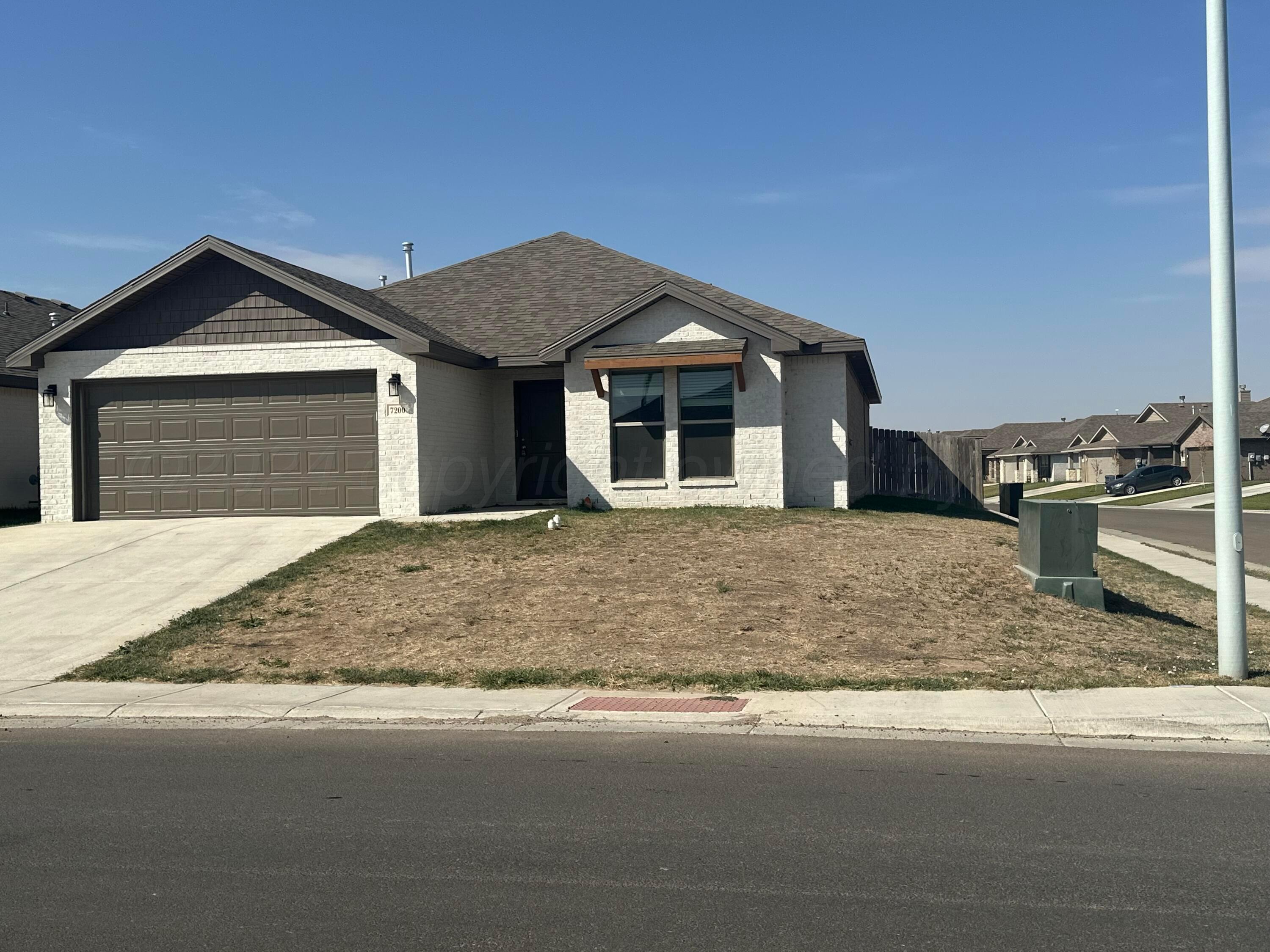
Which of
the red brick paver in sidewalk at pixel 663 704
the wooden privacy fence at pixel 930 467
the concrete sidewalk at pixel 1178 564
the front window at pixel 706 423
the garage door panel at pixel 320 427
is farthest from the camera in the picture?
the wooden privacy fence at pixel 930 467

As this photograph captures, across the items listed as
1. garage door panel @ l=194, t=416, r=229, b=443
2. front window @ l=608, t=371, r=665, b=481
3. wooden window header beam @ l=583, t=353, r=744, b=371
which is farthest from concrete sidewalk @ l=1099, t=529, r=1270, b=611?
garage door panel @ l=194, t=416, r=229, b=443

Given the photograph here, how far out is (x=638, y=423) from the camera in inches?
787

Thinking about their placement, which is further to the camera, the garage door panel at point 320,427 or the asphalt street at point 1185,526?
the asphalt street at point 1185,526

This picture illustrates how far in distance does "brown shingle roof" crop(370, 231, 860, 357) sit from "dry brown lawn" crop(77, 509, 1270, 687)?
5.61m

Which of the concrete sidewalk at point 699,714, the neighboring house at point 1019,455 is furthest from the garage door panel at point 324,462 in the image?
the neighboring house at point 1019,455

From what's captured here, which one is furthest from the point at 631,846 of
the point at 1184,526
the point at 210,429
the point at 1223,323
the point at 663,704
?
the point at 1184,526

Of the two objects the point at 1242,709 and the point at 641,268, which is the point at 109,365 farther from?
the point at 1242,709

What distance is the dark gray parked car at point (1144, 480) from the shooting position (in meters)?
59.1

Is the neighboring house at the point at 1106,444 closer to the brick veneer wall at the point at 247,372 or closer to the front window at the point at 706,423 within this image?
the front window at the point at 706,423

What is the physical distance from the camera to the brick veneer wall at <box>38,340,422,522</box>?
1886cm

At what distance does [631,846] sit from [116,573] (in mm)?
11931

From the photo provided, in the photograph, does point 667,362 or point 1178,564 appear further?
point 1178,564

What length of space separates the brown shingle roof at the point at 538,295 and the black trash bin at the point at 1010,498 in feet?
37.7

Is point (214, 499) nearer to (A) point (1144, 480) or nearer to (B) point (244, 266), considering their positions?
(B) point (244, 266)
